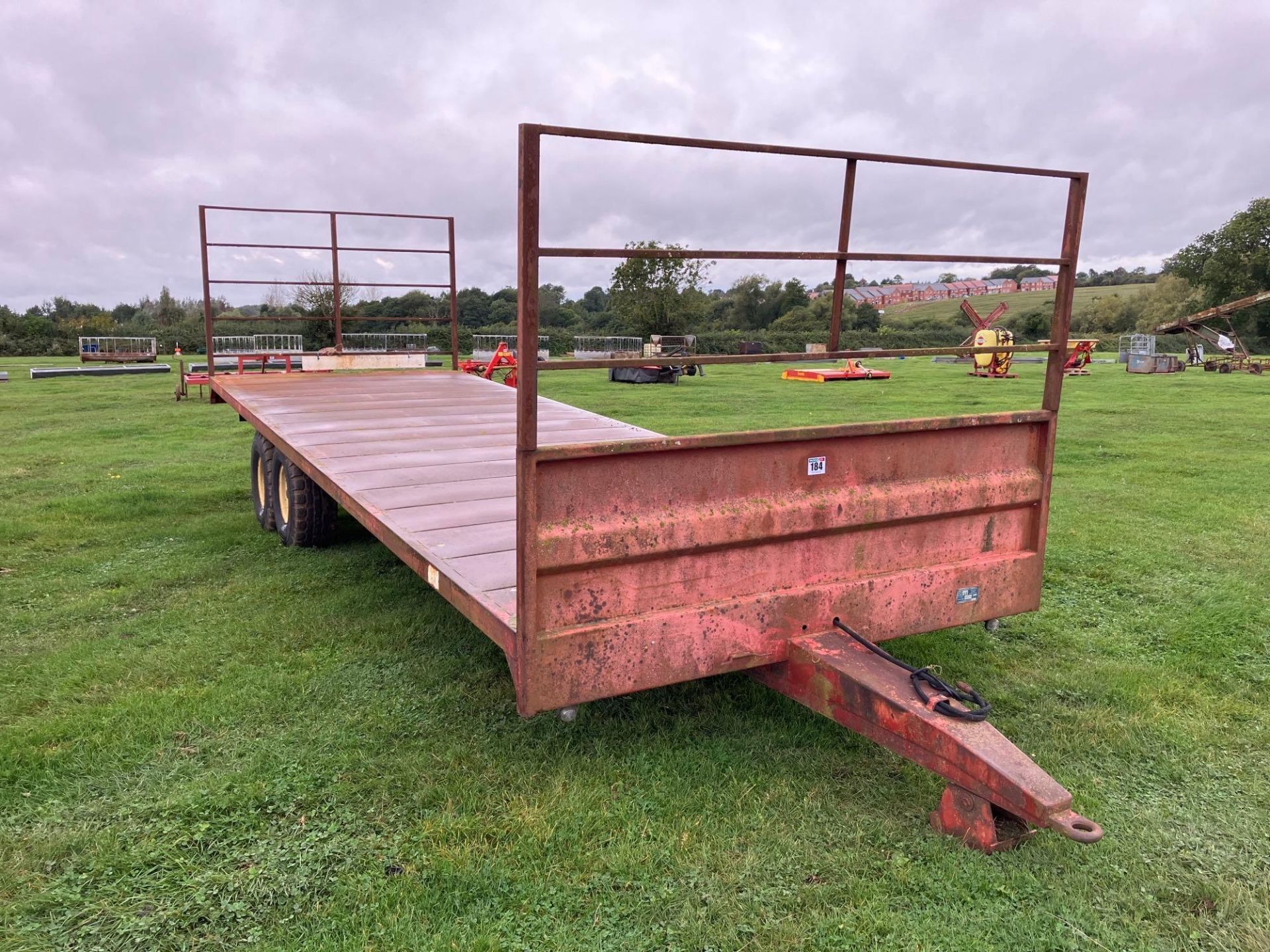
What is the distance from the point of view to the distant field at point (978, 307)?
5730 millimetres

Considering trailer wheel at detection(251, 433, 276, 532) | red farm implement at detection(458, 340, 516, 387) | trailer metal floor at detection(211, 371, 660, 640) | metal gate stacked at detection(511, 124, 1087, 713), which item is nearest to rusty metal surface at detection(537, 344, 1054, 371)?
metal gate stacked at detection(511, 124, 1087, 713)

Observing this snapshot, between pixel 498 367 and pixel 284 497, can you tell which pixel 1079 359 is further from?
pixel 284 497

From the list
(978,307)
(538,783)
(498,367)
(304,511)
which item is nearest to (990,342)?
(978,307)

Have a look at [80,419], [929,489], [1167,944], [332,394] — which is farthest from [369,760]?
[80,419]

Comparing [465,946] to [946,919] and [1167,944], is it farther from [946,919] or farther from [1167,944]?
[1167,944]

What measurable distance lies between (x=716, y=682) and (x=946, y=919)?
159 cm

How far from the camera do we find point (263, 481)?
668 cm

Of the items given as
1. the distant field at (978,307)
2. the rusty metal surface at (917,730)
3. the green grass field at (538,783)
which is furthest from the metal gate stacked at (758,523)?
the distant field at (978,307)

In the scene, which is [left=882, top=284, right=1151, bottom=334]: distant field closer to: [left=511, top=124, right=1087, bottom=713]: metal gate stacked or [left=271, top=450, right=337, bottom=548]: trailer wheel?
[left=511, top=124, right=1087, bottom=713]: metal gate stacked

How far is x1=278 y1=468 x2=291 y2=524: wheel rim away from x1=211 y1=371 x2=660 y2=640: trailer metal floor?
40 centimetres

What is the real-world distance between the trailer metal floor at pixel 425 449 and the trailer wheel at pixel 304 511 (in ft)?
1.03

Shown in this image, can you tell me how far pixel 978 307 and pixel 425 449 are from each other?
35.1 meters

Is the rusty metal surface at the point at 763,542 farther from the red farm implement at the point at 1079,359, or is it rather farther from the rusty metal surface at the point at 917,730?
the red farm implement at the point at 1079,359

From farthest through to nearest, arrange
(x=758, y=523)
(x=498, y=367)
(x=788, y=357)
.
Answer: (x=498, y=367) → (x=758, y=523) → (x=788, y=357)
